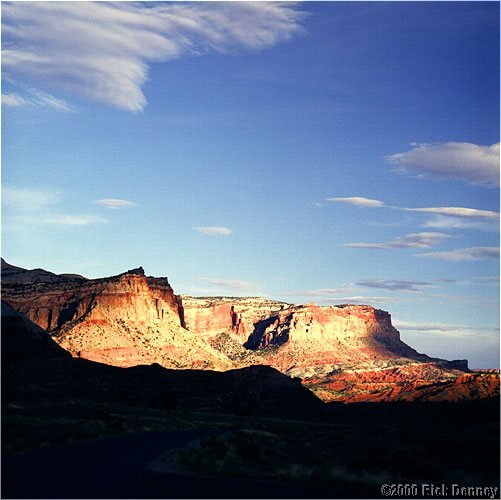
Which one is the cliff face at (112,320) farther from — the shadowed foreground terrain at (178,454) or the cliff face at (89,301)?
the shadowed foreground terrain at (178,454)

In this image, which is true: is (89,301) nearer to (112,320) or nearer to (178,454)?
(112,320)

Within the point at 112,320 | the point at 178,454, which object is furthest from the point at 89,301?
the point at 178,454

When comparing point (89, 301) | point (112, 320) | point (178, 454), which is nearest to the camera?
point (178, 454)

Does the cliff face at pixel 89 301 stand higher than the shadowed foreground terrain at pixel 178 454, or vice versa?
the cliff face at pixel 89 301

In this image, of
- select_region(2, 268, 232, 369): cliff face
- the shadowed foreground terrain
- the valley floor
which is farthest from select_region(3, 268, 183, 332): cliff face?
the valley floor

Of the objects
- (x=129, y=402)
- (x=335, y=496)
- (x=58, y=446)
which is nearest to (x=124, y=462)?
(x=58, y=446)

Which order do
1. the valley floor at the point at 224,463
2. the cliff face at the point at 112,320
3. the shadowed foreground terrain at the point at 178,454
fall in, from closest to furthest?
1. the valley floor at the point at 224,463
2. the shadowed foreground terrain at the point at 178,454
3. the cliff face at the point at 112,320

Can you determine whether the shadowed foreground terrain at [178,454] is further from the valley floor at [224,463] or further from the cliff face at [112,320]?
the cliff face at [112,320]

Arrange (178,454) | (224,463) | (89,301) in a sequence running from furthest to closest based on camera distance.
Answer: (89,301) < (178,454) < (224,463)

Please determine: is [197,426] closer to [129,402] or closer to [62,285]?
[129,402]

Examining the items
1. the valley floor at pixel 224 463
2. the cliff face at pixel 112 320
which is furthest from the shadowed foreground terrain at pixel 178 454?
the cliff face at pixel 112 320

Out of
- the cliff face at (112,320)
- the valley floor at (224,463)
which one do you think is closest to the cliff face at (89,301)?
the cliff face at (112,320)

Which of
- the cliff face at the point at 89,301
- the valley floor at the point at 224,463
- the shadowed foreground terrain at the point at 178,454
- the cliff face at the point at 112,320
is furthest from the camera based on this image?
the cliff face at the point at 89,301

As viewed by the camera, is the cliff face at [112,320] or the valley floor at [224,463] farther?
the cliff face at [112,320]
